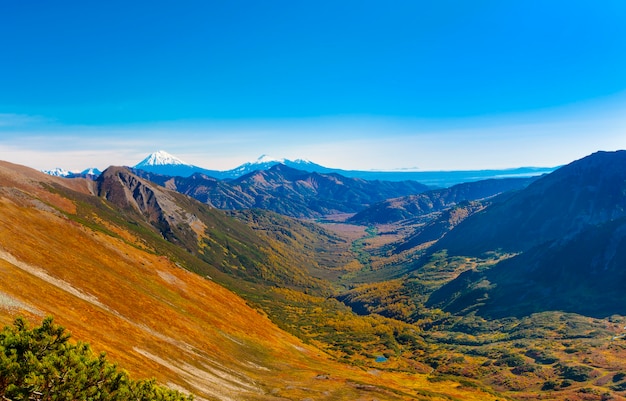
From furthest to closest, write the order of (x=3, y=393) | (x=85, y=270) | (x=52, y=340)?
1. (x=85, y=270)
2. (x=52, y=340)
3. (x=3, y=393)

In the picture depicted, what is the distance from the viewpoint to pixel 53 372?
39188 mm

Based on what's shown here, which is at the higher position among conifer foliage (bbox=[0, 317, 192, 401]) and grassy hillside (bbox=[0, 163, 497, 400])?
conifer foliage (bbox=[0, 317, 192, 401])

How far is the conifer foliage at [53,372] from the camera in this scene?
37.6m

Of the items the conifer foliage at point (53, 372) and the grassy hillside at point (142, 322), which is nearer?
the conifer foliage at point (53, 372)

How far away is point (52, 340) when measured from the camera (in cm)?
4416

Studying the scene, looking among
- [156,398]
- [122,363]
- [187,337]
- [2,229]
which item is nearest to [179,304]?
[187,337]

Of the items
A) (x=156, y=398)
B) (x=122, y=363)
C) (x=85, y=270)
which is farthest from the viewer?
(x=85, y=270)

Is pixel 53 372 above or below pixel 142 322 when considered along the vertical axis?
above

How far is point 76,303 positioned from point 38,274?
2109 cm

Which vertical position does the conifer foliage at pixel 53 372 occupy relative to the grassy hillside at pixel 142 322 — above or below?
above

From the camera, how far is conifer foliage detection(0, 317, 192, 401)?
37562mm

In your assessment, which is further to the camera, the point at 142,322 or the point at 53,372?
the point at 142,322

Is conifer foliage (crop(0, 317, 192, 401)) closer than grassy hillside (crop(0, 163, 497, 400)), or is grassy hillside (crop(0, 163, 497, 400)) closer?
conifer foliage (crop(0, 317, 192, 401))

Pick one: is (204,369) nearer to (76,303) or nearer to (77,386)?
(76,303)
